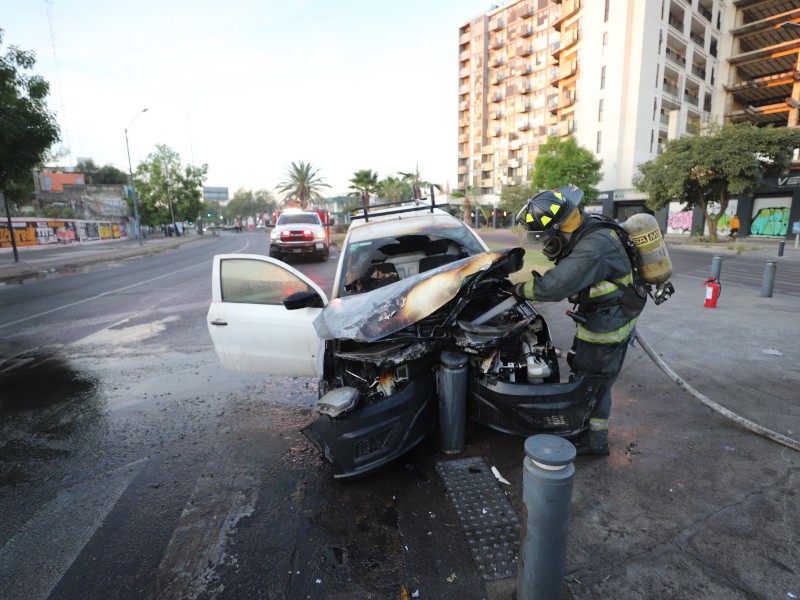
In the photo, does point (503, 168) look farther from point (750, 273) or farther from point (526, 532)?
point (526, 532)

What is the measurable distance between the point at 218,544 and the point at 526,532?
1.77 meters

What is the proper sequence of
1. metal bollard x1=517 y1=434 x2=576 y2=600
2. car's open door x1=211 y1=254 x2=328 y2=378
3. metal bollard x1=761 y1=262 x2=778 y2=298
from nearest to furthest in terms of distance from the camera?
metal bollard x1=517 y1=434 x2=576 y2=600 → car's open door x1=211 y1=254 x2=328 y2=378 → metal bollard x1=761 y1=262 x2=778 y2=298

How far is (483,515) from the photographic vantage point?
2.66 meters

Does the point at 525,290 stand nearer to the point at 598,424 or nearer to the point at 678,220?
the point at 598,424

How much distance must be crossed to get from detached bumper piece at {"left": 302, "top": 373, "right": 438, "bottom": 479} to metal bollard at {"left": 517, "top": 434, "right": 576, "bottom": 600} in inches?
43.1

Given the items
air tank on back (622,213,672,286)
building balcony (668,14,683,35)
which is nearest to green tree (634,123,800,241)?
building balcony (668,14,683,35)

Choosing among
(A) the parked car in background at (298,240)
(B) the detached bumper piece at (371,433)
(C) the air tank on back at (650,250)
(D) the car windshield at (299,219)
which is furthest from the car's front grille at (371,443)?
(D) the car windshield at (299,219)

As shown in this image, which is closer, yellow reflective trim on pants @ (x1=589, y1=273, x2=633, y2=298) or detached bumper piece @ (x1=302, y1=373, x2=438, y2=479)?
detached bumper piece @ (x1=302, y1=373, x2=438, y2=479)

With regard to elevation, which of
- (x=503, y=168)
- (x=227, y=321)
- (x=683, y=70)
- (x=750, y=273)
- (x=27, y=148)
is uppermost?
(x=683, y=70)

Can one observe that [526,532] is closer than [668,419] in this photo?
Yes

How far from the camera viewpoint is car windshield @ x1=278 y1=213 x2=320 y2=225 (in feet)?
60.0

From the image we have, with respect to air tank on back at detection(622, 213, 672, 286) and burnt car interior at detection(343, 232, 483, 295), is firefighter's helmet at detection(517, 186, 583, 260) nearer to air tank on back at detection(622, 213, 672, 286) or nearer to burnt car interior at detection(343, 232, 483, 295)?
air tank on back at detection(622, 213, 672, 286)

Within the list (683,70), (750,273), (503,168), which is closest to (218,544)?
(750,273)

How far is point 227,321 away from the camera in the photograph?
405 cm
